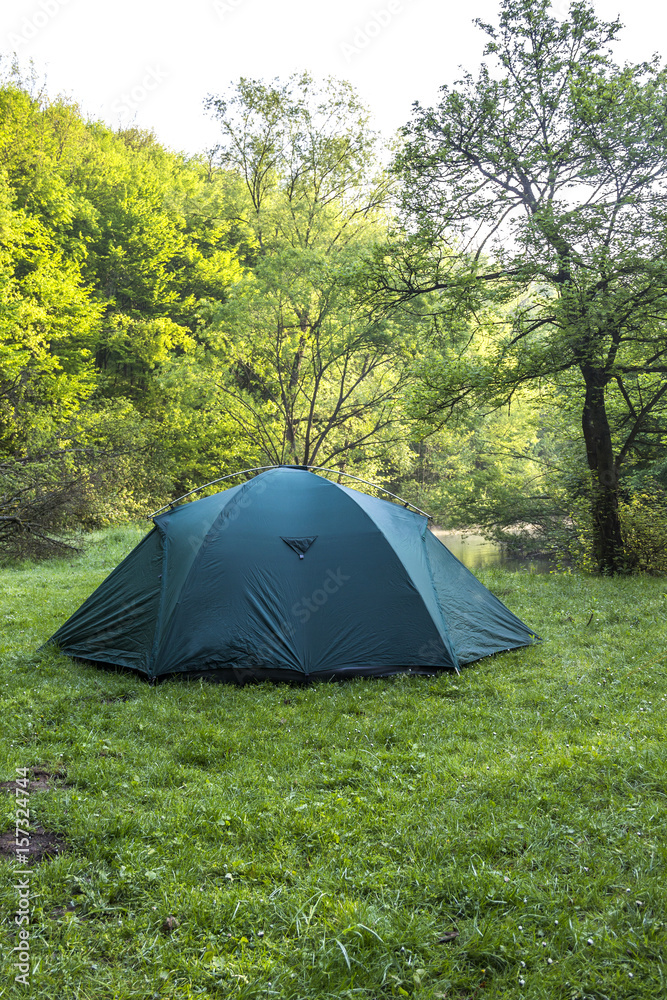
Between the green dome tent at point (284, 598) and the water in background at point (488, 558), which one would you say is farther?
the water in background at point (488, 558)

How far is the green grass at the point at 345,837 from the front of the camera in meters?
2.22

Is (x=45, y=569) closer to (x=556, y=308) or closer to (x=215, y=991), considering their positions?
(x=556, y=308)

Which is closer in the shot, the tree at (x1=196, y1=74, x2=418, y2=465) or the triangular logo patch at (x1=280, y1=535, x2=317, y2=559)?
the triangular logo patch at (x1=280, y1=535, x2=317, y2=559)

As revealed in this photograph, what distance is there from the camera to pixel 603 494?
434 inches

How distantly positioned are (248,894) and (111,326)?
65.2ft

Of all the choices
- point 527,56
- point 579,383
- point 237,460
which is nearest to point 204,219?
point 237,460

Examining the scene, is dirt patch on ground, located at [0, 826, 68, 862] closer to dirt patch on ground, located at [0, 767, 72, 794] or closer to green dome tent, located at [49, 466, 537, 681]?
dirt patch on ground, located at [0, 767, 72, 794]

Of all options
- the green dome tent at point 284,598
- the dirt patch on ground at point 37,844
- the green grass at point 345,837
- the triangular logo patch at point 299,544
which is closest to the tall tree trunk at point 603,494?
the green dome tent at point 284,598

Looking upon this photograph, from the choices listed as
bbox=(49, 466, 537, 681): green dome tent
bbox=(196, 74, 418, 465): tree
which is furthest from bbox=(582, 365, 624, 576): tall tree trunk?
bbox=(196, 74, 418, 465): tree

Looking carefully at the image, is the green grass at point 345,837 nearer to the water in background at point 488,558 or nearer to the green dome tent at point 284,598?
the green dome tent at point 284,598

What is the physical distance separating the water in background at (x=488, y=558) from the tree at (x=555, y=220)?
13.9ft

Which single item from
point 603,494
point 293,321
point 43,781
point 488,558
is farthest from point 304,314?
point 43,781

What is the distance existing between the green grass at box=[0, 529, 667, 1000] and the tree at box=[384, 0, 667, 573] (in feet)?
20.6

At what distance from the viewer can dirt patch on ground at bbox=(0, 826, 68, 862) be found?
9.26 feet
